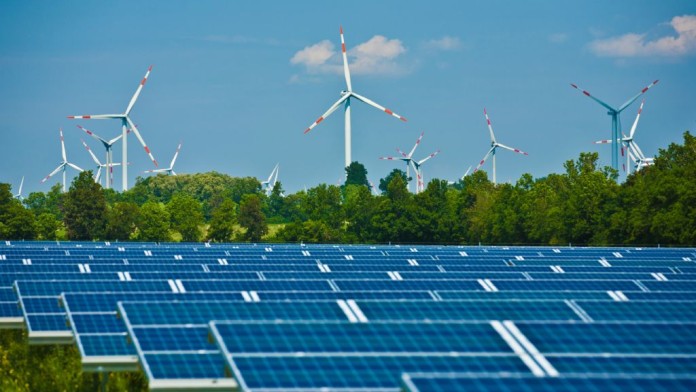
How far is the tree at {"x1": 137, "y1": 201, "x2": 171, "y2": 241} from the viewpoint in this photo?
179m

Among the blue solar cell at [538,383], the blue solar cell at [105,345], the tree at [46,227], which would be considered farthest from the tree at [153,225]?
the blue solar cell at [538,383]

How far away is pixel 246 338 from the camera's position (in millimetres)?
25359

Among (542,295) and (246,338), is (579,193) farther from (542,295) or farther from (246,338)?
(246,338)

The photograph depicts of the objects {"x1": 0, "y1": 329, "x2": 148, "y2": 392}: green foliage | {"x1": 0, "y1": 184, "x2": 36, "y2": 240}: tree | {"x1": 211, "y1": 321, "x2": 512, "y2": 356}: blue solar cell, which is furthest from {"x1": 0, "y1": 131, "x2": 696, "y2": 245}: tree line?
{"x1": 211, "y1": 321, "x2": 512, "y2": 356}: blue solar cell

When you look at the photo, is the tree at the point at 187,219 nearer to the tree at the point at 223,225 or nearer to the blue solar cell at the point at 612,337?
the tree at the point at 223,225

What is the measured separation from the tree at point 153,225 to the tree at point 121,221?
1.31 meters

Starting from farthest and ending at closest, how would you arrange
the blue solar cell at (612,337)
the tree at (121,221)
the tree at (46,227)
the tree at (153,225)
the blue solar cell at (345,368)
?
the tree at (46,227) < the tree at (121,221) < the tree at (153,225) < the blue solar cell at (612,337) < the blue solar cell at (345,368)

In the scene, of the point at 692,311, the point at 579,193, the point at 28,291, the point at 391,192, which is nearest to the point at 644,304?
the point at 692,311

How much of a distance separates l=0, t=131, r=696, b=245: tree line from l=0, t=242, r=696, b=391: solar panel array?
65.8m

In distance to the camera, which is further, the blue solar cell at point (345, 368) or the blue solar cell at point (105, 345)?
the blue solar cell at point (105, 345)

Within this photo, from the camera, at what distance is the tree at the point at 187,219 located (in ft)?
610

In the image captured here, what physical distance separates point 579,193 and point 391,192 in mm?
41836

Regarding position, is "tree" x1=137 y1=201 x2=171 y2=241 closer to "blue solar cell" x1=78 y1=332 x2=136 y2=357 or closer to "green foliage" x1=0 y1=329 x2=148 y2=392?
"green foliage" x1=0 y1=329 x2=148 y2=392

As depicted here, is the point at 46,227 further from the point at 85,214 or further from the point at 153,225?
the point at 153,225
